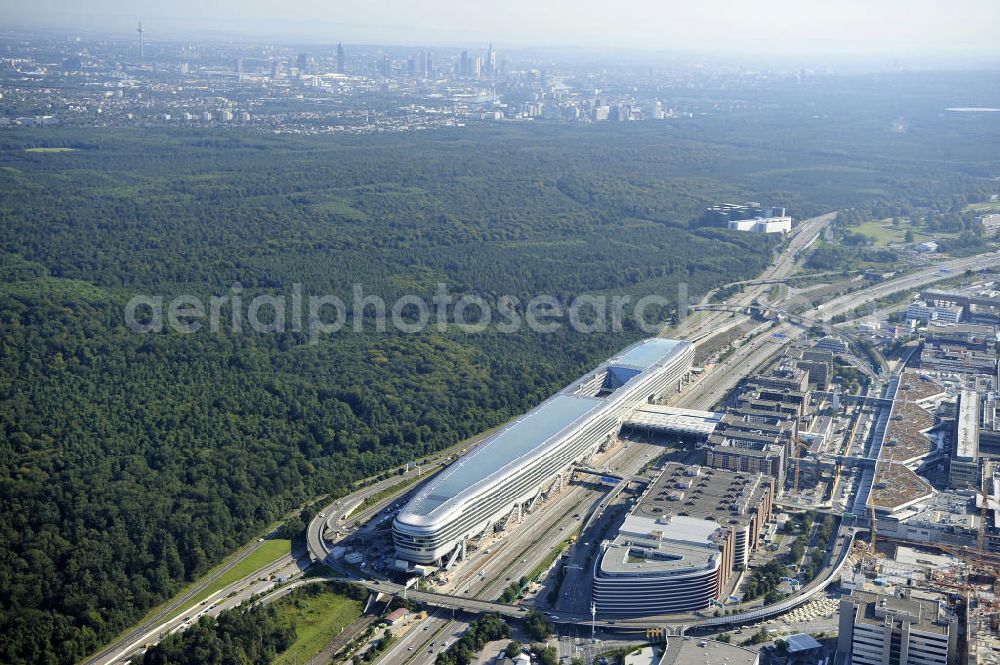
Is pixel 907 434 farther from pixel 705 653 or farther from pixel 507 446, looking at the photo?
pixel 705 653

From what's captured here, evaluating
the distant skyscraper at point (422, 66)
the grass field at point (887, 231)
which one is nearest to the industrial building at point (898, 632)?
the grass field at point (887, 231)

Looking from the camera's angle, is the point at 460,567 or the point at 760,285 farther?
the point at 760,285

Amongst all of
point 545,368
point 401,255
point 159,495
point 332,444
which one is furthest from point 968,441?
point 401,255

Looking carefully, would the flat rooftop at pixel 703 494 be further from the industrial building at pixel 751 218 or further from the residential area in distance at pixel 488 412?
the industrial building at pixel 751 218

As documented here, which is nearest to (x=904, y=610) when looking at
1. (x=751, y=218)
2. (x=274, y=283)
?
(x=274, y=283)

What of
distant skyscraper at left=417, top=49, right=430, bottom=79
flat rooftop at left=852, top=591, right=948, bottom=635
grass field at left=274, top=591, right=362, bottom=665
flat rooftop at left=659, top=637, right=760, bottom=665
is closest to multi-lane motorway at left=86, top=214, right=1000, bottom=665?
grass field at left=274, top=591, right=362, bottom=665

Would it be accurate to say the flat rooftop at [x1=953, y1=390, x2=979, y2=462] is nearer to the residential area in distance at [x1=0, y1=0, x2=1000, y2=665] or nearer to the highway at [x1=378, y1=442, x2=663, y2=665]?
the residential area in distance at [x1=0, y1=0, x2=1000, y2=665]

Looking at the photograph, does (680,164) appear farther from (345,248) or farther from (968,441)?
(968,441)
